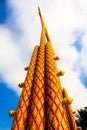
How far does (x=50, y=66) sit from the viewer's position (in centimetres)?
391

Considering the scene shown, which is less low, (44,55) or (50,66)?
(44,55)

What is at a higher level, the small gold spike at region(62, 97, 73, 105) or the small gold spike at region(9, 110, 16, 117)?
the small gold spike at region(9, 110, 16, 117)

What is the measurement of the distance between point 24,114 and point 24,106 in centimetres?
14

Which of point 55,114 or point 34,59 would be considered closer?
point 55,114

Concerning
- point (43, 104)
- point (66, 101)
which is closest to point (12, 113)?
point (43, 104)

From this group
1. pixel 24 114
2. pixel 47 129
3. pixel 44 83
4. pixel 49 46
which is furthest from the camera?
pixel 49 46

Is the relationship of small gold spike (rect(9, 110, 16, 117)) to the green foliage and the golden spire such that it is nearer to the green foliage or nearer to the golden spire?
the golden spire

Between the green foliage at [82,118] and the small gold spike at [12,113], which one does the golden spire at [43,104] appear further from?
the green foliage at [82,118]

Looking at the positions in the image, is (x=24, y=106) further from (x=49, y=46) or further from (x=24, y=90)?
(x=49, y=46)

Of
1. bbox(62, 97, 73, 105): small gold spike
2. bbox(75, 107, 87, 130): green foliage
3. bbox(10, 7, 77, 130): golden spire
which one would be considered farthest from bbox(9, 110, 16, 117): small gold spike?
bbox(75, 107, 87, 130): green foliage

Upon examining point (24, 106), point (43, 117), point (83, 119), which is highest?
point (83, 119)

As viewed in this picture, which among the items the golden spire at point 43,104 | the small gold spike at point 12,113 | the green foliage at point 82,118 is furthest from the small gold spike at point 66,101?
the green foliage at point 82,118

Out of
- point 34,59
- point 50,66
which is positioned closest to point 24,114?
point 50,66

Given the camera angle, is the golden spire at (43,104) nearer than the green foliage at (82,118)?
Yes
